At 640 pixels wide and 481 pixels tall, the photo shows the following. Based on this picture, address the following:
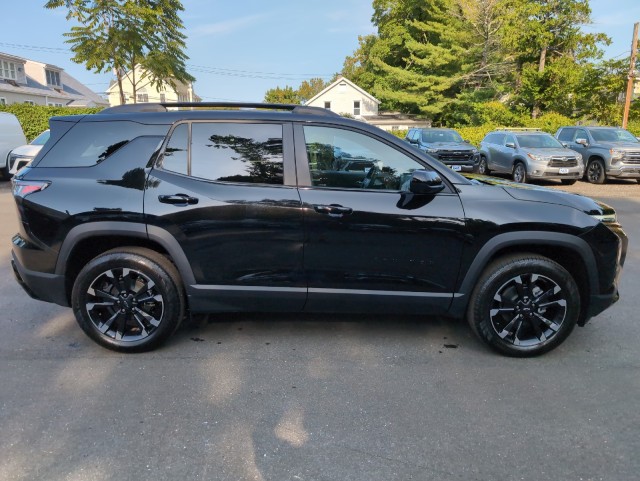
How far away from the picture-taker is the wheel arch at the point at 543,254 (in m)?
3.45

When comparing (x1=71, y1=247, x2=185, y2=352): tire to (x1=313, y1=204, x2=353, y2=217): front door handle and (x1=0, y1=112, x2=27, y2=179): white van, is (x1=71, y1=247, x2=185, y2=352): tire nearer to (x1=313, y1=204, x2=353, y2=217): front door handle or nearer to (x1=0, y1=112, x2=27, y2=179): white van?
(x1=313, y1=204, x2=353, y2=217): front door handle

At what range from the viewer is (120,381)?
3236 mm

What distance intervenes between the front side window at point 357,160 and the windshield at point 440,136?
14344 millimetres

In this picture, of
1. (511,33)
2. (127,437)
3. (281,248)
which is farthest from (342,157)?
(511,33)

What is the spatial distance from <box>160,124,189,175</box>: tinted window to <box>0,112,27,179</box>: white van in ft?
49.0

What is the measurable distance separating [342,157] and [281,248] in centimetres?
84

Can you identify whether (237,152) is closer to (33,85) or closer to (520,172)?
(520,172)

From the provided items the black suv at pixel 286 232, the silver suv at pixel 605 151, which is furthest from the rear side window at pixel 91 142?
the silver suv at pixel 605 151

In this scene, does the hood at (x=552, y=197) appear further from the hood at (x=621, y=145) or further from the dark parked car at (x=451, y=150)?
the hood at (x=621, y=145)

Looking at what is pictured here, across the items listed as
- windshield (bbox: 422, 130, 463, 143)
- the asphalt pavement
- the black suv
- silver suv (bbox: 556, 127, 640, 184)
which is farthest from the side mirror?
windshield (bbox: 422, 130, 463, 143)

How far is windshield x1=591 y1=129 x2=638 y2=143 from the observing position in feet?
51.5

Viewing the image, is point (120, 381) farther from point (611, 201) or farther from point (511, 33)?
point (511, 33)

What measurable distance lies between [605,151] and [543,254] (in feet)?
44.7

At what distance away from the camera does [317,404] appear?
297cm
